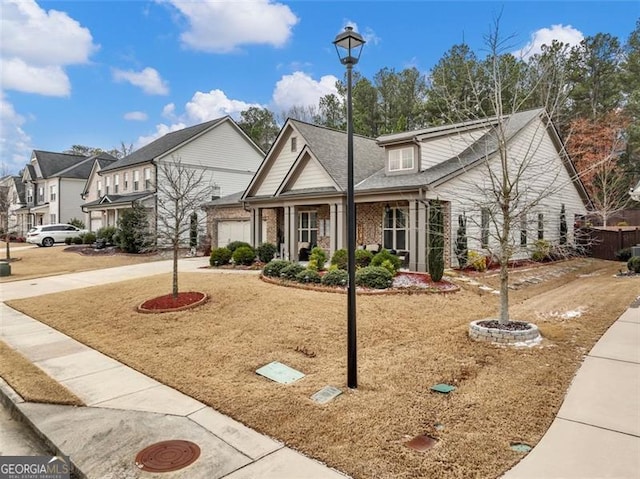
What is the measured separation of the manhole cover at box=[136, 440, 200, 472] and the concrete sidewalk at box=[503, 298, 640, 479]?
2.80 meters

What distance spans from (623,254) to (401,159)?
1258 cm

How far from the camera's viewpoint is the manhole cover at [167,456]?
3.58 metres

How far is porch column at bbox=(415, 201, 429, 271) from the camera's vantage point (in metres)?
14.3

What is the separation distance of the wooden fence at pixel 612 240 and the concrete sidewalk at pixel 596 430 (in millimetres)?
18149

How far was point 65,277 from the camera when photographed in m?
16.5

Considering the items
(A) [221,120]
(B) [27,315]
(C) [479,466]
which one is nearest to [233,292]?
(B) [27,315]

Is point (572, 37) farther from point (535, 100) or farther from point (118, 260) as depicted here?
point (118, 260)

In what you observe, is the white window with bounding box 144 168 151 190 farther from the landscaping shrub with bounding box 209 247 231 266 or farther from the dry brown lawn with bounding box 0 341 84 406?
the dry brown lawn with bounding box 0 341 84 406

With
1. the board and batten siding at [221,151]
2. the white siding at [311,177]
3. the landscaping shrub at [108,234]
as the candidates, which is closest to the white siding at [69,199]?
the landscaping shrub at [108,234]

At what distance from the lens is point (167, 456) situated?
3736 millimetres

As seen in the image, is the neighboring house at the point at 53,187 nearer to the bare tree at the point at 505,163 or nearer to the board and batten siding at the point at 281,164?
the board and batten siding at the point at 281,164

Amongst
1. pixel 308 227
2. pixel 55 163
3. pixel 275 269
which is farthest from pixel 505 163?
pixel 55 163

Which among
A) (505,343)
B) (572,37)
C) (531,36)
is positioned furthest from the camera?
(572,37)

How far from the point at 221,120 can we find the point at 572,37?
95.4ft
